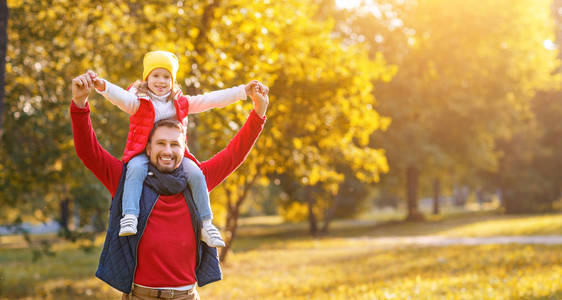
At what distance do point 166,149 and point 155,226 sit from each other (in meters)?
0.37

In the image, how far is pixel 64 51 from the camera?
379 inches

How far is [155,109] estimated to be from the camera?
10.0 ft

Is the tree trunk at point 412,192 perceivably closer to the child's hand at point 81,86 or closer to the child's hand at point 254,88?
the child's hand at point 254,88

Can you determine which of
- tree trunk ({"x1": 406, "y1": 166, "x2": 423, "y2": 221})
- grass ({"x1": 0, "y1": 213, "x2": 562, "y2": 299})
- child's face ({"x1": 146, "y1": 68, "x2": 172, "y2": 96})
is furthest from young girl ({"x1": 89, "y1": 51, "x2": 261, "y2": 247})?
tree trunk ({"x1": 406, "y1": 166, "x2": 423, "y2": 221})

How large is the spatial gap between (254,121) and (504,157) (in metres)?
40.5

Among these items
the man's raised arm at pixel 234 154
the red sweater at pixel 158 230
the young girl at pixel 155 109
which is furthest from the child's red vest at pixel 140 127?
the man's raised arm at pixel 234 154

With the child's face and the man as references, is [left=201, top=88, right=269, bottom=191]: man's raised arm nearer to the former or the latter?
the man

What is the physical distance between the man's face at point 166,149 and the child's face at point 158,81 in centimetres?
22

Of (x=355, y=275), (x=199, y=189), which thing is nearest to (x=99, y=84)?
(x=199, y=189)

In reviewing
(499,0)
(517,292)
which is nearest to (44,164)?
(517,292)

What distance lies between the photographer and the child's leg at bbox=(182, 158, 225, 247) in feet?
9.81

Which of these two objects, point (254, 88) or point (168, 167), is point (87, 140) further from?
point (254, 88)

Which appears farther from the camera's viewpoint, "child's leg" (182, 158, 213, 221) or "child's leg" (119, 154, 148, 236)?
"child's leg" (182, 158, 213, 221)

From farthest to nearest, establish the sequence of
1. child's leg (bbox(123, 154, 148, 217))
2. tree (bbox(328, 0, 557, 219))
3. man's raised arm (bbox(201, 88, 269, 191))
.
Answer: tree (bbox(328, 0, 557, 219)), man's raised arm (bbox(201, 88, 269, 191)), child's leg (bbox(123, 154, 148, 217))
